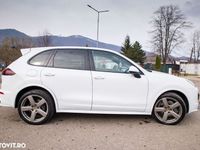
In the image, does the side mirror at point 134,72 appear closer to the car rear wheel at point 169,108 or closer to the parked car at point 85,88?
the parked car at point 85,88

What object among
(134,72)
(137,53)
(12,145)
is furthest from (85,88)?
(137,53)

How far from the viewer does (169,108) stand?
13.0ft

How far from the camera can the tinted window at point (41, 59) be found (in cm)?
390

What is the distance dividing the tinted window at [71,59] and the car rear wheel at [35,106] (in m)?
0.75

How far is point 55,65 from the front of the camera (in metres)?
3.89

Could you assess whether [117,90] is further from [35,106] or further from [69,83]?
[35,106]

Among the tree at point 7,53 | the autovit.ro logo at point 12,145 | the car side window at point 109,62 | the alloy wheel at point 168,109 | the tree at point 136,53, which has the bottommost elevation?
the autovit.ro logo at point 12,145

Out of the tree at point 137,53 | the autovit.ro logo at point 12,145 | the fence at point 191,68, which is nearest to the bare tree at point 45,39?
the tree at point 137,53

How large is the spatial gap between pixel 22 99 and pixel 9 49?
3053 cm

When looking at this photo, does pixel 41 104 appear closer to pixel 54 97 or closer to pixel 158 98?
pixel 54 97

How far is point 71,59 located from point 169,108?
2.53 meters

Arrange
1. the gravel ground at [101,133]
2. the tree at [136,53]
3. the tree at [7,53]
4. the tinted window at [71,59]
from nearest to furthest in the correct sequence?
1. the gravel ground at [101,133]
2. the tinted window at [71,59]
3. the tree at [7,53]
4. the tree at [136,53]

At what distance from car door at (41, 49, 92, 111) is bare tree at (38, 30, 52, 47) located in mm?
32860

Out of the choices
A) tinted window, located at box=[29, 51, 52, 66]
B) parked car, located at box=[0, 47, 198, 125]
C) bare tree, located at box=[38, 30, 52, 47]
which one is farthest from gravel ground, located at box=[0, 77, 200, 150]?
bare tree, located at box=[38, 30, 52, 47]
